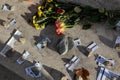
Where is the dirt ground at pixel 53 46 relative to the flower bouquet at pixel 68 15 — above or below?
below

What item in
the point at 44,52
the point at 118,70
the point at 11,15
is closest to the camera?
the point at 118,70

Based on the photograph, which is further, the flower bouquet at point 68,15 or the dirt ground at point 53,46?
the flower bouquet at point 68,15

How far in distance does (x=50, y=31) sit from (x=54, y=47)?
0.83 feet

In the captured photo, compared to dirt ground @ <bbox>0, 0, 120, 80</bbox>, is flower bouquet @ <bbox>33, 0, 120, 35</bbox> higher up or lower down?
higher up

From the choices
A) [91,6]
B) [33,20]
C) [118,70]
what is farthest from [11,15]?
[118,70]

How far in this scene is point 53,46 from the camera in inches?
155

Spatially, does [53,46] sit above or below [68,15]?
below

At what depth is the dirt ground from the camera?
3.72 metres

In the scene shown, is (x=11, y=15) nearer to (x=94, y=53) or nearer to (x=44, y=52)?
(x=44, y=52)

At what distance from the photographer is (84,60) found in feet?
12.3

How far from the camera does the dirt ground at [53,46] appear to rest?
3.72 metres

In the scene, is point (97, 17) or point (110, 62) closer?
point (110, 62)

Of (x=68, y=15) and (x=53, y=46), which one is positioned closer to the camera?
(x=53, y=46)

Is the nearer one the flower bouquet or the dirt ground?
the dirt ground
